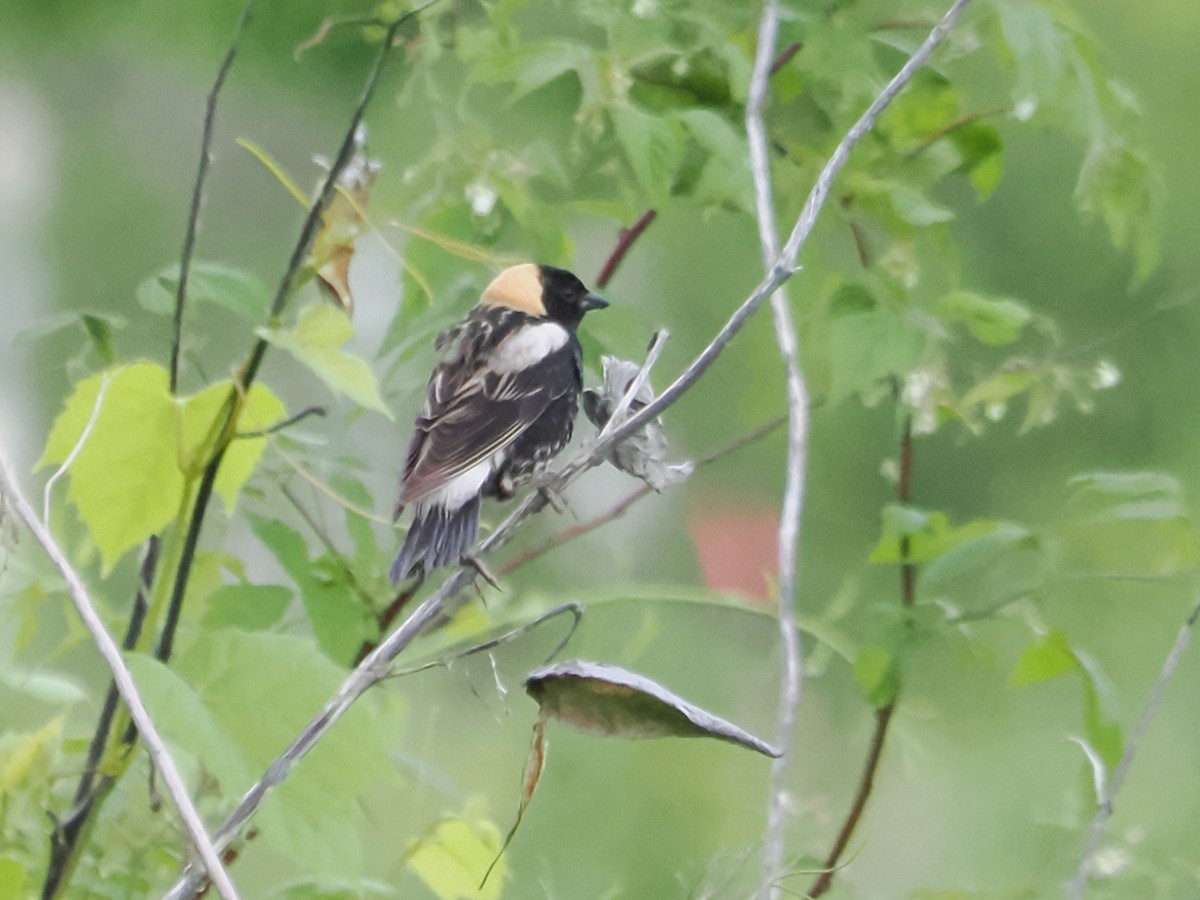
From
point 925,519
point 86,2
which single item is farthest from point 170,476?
point 86,2

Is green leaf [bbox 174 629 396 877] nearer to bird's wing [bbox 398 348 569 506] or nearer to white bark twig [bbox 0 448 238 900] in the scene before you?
white bark twig [bbox 0 448 238 900]

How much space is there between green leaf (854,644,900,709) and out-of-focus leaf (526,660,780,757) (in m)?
0.43

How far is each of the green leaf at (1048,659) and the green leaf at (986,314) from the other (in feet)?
0.65

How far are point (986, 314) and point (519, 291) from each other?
0.35 m

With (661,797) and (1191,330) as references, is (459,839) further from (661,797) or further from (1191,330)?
(1191,330)

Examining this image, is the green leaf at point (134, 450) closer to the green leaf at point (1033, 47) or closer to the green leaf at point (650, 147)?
the green leaf at point (650, 147)

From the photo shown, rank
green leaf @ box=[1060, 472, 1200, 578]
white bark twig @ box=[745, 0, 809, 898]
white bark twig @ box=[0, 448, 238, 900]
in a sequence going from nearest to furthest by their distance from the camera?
white bark twig @ box=[0, 448, 238, 900]
white bark twig @ box=[745, 0, 809, 898]
green leaf @ box=[1060, 472, 1200, 578]

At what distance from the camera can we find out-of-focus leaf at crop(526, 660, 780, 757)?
0.46 m

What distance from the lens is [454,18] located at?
3.24ft

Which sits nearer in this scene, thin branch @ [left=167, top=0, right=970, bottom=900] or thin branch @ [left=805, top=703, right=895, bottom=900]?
thin branch @ [left=167, top=0, right=970, bottom=900]

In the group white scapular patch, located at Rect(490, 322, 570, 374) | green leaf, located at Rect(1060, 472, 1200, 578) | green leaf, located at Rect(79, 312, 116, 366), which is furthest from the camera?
white scapular patch, located at Rect(490, 322, 570, 374)

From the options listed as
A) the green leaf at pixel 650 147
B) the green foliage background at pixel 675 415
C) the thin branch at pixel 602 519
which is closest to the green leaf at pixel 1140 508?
the green foliage background at pixel 675 415

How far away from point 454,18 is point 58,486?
43 centimetres

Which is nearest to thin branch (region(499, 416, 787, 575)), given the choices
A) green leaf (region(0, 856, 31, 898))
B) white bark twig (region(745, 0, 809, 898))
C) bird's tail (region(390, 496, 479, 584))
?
bird's tail (region(390, 496, 479, 584))
